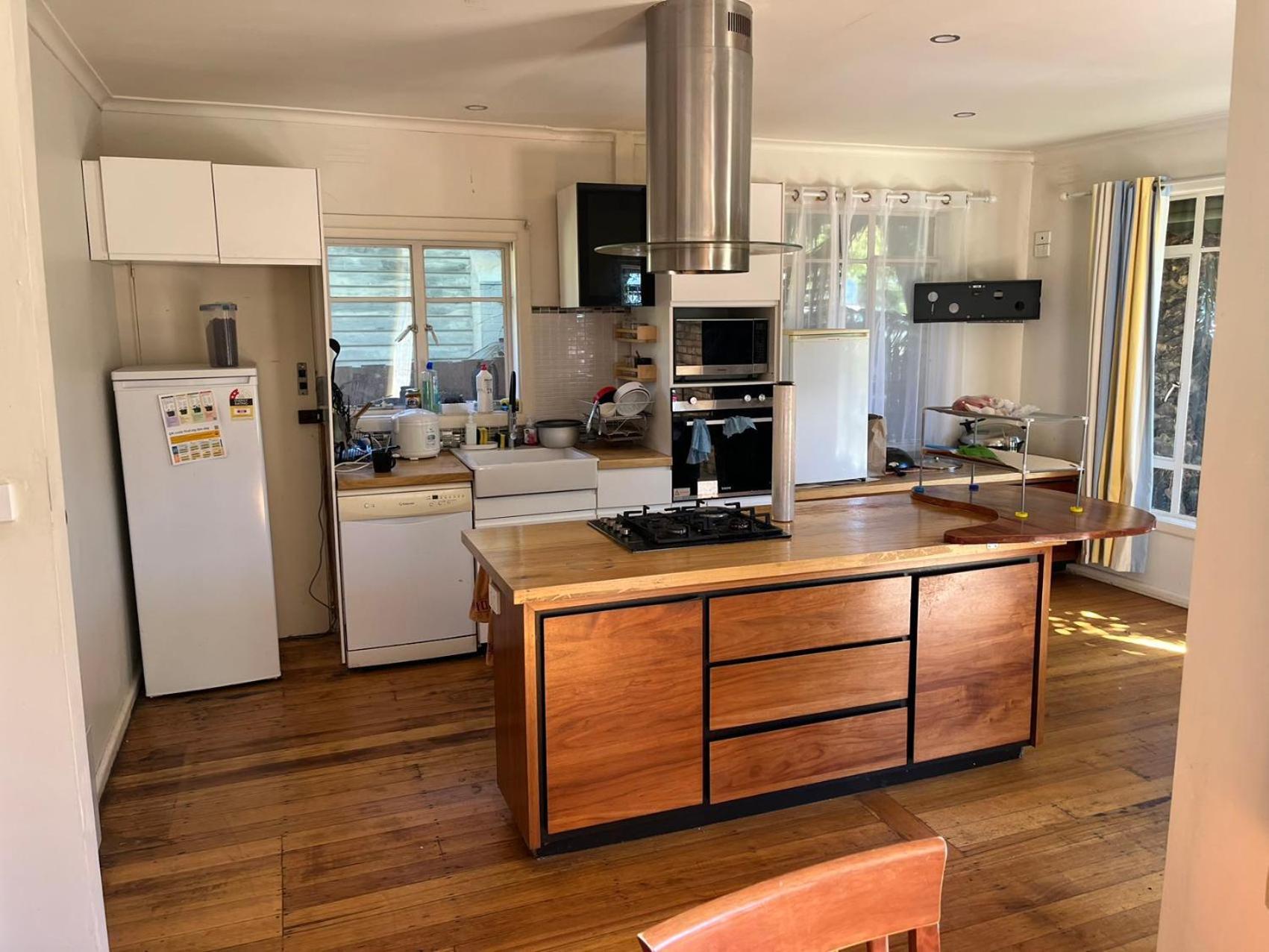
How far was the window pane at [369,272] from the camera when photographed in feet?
15.5

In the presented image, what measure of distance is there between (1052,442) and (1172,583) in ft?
3.61

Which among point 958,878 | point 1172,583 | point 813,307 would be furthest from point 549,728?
point 1172,583

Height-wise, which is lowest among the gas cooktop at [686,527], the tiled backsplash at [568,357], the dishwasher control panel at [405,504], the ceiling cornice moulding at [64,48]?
the dishwasher control panel at [405,504]

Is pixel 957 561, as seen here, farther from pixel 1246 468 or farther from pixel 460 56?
pixel 460 56

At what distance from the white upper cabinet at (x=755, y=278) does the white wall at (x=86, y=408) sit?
2512mm

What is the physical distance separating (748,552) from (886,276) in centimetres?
329

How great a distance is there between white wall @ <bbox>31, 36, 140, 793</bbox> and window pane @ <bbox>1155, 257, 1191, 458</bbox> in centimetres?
520

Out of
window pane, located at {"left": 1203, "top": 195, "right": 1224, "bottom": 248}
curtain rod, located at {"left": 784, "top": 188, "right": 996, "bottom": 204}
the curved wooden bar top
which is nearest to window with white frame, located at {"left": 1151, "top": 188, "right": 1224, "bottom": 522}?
window pane, located at {"left": 1203, "top": 195, "right": 1224, "bottom": 248}

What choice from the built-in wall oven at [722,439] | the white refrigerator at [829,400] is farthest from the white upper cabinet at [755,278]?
the built-in wall oven at [722,439]

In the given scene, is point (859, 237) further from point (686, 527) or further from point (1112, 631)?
point (686, 527)

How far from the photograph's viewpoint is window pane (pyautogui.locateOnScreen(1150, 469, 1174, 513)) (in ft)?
17.1

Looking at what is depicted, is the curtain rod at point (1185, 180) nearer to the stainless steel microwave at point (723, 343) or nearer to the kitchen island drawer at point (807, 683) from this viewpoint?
the stainless steel microwave at point (723, 343)

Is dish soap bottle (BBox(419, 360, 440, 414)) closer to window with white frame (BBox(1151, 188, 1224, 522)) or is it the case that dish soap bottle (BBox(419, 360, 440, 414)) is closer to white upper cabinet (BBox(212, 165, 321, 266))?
white upper cabinet (BBox(212, 165, 321, 266))

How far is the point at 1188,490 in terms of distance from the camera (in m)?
5.12
